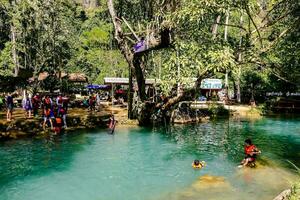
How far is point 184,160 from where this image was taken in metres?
18.7

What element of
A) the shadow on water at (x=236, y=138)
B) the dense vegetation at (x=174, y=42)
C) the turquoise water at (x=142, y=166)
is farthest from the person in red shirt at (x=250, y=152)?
the dense vegetation at (x=174, y=42)

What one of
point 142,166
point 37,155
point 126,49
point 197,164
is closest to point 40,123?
point 37,155

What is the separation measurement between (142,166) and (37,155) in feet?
18.6

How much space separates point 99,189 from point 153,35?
10984 millimetres

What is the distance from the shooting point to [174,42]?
19656mm

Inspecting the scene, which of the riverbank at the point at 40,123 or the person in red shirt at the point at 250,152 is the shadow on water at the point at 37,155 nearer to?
the riverbank at the point at 40,123

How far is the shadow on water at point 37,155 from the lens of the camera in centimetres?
1638

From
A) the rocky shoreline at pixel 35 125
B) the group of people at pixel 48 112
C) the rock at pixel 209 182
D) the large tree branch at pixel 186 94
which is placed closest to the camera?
the rock at pixel 209 182

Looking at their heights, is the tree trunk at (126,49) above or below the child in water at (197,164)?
above

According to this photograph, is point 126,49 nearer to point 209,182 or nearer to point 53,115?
point 53,115

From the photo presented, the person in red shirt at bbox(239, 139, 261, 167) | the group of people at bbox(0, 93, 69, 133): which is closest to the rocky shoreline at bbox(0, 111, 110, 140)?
the group of people at bbox(0, 93, 69, 133)

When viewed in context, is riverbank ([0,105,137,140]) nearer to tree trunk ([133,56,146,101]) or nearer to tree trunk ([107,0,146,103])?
tree trunk ([133,56,146,101])

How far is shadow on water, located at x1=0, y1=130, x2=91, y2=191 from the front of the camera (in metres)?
16.4

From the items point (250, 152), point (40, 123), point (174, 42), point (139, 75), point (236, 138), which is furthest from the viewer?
point (139, 75)
